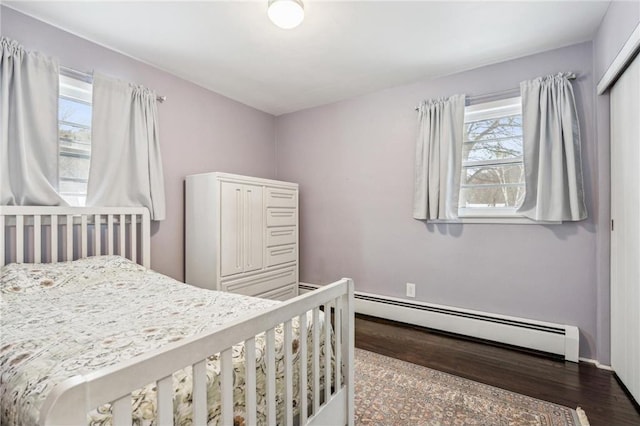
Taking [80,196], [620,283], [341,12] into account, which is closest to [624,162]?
[620,283]

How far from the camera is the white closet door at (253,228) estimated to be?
9.21 feet

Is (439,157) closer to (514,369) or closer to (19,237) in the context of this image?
(514,369)

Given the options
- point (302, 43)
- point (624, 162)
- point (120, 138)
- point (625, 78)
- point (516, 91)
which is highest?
point (302, 43)

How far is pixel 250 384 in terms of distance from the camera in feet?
2.86

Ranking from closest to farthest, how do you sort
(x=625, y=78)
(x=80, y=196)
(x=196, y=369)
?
1. (x=196, y=369)
2. (x=625, y=78)
3. (x=80, y=196)

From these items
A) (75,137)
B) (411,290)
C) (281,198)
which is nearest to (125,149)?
(75,137)

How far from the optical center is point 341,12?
192 centimetres

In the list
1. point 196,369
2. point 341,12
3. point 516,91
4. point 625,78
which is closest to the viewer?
point 196,369

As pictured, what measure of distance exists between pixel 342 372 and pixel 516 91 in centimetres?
249

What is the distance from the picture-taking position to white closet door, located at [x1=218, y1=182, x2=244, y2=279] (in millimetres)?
2604

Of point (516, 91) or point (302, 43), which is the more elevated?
point (302, 43)

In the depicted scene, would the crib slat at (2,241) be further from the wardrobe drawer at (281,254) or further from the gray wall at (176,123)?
the wardrobe drawer at (281,254)

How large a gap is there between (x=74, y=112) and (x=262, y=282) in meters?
2.00

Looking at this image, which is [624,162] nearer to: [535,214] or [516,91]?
[535,214]
